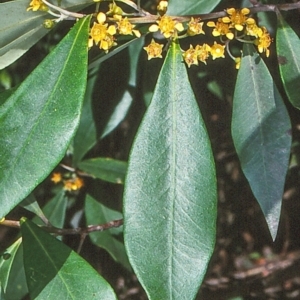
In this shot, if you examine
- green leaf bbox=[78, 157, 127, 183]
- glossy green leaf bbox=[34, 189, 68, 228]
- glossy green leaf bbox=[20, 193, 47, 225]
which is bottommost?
glossy green leaf bbox=[34, 189, 68, 228]

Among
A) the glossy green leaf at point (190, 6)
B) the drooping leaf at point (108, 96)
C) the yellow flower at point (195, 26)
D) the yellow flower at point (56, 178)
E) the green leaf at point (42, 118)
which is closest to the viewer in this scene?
the green leaf at point (42, 118)

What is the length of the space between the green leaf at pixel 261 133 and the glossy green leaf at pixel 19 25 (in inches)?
14.7

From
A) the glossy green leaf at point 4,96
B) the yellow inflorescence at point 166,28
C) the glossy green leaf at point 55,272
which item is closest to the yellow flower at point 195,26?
the yellow inflorescence at point 166,28

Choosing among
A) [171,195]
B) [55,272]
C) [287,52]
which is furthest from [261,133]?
[55,272]

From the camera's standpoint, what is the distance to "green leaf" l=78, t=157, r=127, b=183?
1.61m

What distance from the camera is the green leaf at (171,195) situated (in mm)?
1024

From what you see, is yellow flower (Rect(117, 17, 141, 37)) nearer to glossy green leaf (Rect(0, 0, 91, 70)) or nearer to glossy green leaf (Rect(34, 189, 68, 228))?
glossy green leaf (Rect(0, 0, 91, 70))

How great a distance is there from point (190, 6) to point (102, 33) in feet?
1.05

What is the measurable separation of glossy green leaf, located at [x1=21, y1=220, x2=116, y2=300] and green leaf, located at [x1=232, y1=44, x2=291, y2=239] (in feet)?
1.20

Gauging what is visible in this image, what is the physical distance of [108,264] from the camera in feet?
6.50

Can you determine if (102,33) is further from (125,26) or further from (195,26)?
(195,26)

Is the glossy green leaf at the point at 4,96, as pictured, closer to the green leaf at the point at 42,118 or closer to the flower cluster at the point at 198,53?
the green leaf at the point at 42,118

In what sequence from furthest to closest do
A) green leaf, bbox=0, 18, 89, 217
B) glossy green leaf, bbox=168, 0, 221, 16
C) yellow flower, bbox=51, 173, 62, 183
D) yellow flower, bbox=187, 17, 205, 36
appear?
yellow flower, bbox=51, 173, 62, 183, glossy green leaf, bbox=168, 0, 221, 16, yellow flower, bbox=187, 17, 205, 36, green leaf, bbox=0, 18, 89, 217

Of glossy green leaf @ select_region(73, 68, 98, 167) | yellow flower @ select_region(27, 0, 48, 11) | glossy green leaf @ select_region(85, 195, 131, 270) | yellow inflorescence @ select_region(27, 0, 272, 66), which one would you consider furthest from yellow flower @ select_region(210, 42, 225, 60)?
glossy green leaf @ select_region(85, 195, 131, 270)
